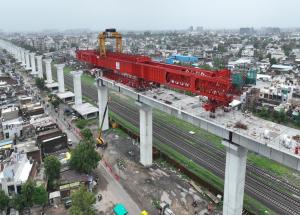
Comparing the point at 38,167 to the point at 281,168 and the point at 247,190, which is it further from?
the point at 281,168

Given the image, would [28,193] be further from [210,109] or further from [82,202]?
[210,109]

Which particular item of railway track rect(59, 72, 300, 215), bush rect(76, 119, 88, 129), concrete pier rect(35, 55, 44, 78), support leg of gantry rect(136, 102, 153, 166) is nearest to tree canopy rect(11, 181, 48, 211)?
support leg of gantry rect(136, 102, 153, 166)

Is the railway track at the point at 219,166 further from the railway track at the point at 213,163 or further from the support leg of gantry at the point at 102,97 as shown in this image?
the support leg of gantry at the point at 102,97

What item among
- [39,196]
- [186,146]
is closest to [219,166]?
[186,146]

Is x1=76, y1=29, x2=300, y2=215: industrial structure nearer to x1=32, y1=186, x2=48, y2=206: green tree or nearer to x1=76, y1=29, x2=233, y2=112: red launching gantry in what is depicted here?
x1=76, y1=29, x2=233, y2=112: red launching gantry

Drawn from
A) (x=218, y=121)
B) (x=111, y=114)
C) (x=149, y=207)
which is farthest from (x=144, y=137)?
(x=111, y=114)

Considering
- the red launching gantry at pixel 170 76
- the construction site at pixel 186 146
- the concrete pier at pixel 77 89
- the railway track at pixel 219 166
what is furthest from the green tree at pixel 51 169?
the concrete pier at pixel 77 89
